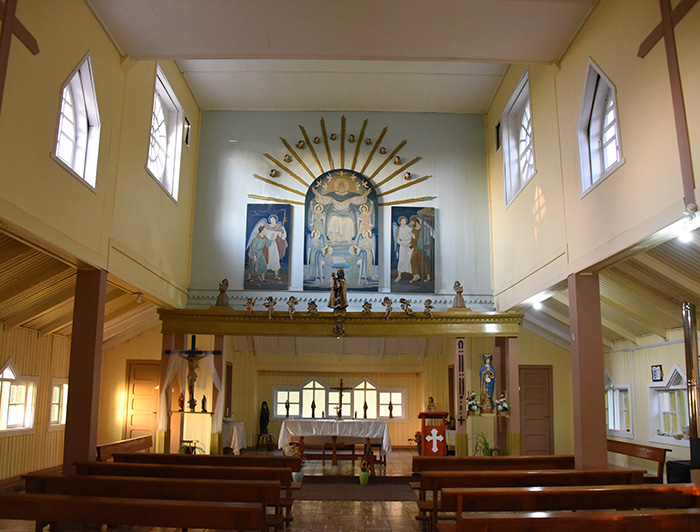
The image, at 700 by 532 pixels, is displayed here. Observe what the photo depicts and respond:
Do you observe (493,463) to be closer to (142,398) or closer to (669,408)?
(669,408)

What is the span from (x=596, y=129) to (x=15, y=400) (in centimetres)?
1065

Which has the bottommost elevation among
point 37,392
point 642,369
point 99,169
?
point 37,392

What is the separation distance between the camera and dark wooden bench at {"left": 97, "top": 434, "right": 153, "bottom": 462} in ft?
31.6

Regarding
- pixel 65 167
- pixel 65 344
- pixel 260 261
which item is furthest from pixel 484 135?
pixel 65 344

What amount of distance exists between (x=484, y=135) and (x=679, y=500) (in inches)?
372

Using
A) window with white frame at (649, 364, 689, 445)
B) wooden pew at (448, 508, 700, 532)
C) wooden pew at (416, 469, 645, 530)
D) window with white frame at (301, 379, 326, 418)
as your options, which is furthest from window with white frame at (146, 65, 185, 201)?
window with white frame at (649, 364, 689, 445)

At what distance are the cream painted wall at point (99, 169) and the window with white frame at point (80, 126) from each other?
0.13 m

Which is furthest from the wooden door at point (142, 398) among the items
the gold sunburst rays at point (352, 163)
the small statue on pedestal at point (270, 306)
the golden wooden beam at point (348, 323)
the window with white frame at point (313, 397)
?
the gold sunburst rays at point (352, 163)

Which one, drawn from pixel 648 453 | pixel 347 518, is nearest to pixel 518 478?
pixel 347 518

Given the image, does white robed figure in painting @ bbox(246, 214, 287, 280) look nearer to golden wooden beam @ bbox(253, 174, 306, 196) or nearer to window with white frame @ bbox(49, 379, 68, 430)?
golden wooden beam @ bbox(253, 174, 306, 196)

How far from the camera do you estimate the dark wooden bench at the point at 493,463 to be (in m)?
8.45

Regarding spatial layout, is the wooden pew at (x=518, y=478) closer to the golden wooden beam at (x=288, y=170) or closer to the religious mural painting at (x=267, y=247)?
the religious mural painting at (x=267, y=247)

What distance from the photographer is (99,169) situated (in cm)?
837

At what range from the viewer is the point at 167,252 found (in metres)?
11.6
